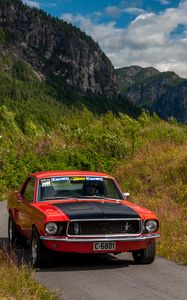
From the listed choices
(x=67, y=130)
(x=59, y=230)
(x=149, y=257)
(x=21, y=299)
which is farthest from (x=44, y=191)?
(x=67, y=130)

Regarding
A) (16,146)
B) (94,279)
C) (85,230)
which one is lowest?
(94,279)

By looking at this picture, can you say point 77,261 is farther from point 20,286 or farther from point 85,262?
point 20,286

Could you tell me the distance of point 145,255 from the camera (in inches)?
345

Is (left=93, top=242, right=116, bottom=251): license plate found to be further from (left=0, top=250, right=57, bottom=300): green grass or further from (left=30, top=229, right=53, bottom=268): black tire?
(left=0, top=250, right=57, bottom=300): green grass

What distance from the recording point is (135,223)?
27.9 feet

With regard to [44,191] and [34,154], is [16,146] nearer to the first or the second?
[34,154]

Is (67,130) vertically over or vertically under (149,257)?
over

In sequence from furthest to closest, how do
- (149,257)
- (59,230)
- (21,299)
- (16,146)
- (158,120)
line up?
1. (158,120)
2. (16,146)
3. (149,257)
4. (59,230)
5. (21,299)

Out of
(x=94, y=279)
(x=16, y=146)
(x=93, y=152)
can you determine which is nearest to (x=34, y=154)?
(x=16, y=146)

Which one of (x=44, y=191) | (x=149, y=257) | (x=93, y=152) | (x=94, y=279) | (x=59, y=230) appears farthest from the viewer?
(x=93, y=152)

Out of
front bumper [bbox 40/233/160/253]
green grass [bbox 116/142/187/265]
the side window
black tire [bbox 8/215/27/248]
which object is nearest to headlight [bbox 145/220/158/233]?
front bumper [bbox 40/233/160/253]

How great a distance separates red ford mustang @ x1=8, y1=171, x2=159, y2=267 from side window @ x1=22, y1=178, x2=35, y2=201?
56 millimetres

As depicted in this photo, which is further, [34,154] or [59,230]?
[34,154]

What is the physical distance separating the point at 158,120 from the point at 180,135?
18.3ft
